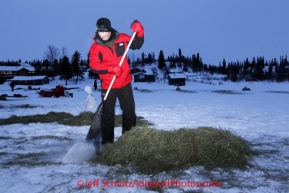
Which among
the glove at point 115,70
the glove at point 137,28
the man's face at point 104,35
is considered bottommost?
the glove at point 115,70

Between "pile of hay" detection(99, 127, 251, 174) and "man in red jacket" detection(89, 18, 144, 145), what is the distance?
15.6 inches

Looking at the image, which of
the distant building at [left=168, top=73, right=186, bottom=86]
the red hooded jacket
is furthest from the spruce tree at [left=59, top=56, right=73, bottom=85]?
the red hooded jacket

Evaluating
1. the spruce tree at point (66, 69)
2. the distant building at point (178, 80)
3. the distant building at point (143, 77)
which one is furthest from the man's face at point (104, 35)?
the distant building at point (143, 77)

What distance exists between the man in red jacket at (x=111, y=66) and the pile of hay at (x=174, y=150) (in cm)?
40

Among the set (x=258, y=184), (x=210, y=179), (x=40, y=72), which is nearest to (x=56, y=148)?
(x=210, y=179)

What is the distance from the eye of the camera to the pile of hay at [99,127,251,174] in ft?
10.2

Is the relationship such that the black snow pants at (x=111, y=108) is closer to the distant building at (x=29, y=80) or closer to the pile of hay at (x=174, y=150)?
the pile of hay at (x=174, y=150)

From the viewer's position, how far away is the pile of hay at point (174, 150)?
123 inches

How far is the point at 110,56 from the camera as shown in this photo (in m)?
3.83

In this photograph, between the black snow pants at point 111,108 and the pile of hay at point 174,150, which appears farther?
the black snow pants at point 111,108

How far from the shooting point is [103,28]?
3643 mm

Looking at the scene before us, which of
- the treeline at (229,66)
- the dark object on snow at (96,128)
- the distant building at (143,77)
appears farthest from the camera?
the treeline at (229,66)

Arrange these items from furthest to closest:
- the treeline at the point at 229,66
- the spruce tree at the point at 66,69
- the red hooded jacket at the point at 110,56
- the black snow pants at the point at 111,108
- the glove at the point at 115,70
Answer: the treeline at the point at 229,66 → the spruce tree at the point at 66,69 → the black snow pants at the point at 111,108 → the red hooded jacket at the point at 110,56 → the glove at the point at 115,70

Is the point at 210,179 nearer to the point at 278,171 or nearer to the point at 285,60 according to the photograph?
the point at 278,171
